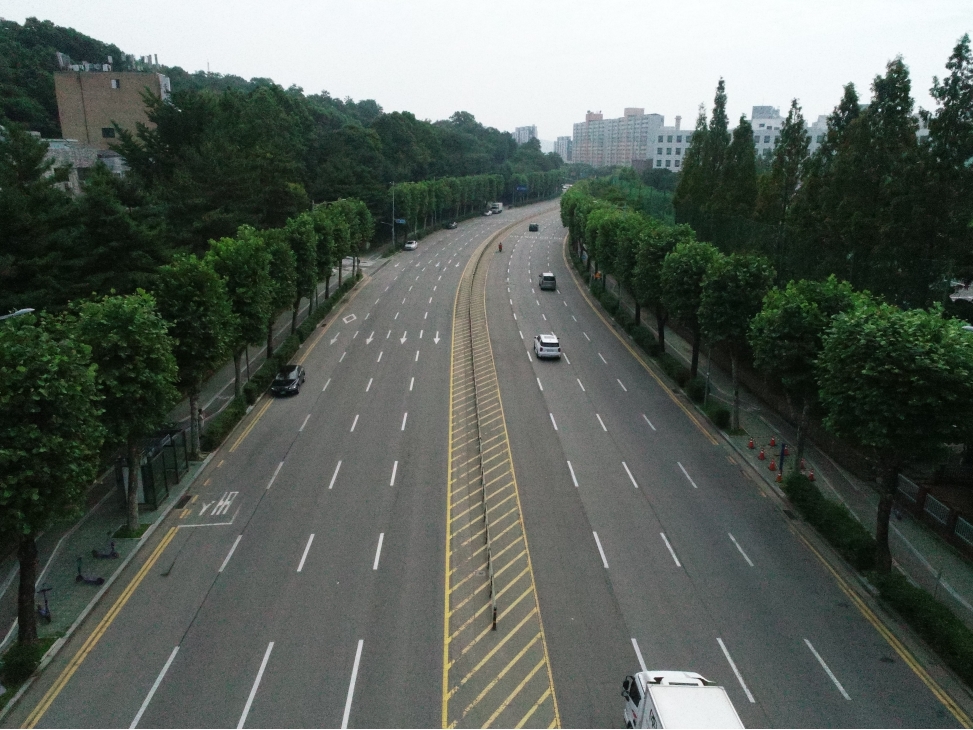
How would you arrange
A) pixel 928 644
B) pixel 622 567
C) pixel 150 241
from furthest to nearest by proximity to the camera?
pixel 150 241, pixel 622 567, pixel 928 644

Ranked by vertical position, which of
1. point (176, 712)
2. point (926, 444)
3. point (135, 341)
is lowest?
point (176, 712)

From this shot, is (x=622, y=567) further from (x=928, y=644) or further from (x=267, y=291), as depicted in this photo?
(x=267, y=291)

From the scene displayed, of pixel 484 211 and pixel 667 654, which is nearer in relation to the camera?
pixel 667 654

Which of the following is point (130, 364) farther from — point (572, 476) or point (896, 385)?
point (896, 385)

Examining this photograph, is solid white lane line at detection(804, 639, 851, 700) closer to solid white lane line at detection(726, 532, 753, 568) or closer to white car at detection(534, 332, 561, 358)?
solid white lane line at detection(726, 532, 753, 568)

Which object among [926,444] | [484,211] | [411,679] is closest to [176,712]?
[411,679]

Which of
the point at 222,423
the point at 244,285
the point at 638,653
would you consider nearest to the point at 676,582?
the point at 638,653

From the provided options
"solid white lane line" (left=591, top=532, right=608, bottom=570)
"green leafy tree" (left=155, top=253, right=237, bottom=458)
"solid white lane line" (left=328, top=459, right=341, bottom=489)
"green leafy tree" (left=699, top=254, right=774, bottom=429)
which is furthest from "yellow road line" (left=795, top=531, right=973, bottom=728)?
"green leafy tree" (left=155, top=253, right=237, bottom=458)
